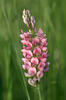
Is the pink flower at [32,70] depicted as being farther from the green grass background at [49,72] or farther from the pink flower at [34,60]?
the green grass background at [49,72]

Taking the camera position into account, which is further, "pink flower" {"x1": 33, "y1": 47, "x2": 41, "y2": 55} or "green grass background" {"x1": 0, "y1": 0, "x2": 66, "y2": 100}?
"green grass background" {"x1": 0, "y1": 0, "x2": 66, "y2": 100}

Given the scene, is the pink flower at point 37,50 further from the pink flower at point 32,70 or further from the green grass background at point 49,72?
the green grass background at point 49,72

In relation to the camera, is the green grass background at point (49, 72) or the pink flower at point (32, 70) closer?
the pink flower at point (32, 70)

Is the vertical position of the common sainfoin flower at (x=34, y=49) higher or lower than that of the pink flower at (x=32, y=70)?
higher

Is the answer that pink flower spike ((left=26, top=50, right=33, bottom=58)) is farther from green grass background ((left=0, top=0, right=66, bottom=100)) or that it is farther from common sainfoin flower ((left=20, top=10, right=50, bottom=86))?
green grass background ((left=0, top=0, right=66, bottom=100))

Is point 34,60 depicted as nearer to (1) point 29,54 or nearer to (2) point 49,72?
(1) point 29,54

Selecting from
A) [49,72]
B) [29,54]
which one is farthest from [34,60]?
[49,72]

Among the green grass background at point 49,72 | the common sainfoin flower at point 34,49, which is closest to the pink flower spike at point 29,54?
the common sainfoin flower at point 34,49

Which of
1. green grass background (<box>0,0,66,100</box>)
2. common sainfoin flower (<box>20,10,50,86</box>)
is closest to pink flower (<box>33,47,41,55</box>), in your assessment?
common sainfoin flower (<box>20,10,50,86</box>)

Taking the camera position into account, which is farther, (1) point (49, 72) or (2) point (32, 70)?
(1) point (49, 72)

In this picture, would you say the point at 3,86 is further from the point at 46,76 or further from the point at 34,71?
the point at 34,71

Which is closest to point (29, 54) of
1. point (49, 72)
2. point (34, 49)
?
point (34, 49)

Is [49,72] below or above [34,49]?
below

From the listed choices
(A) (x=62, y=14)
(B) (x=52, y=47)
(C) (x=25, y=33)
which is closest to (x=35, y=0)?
(A) (x=62, y=14)
